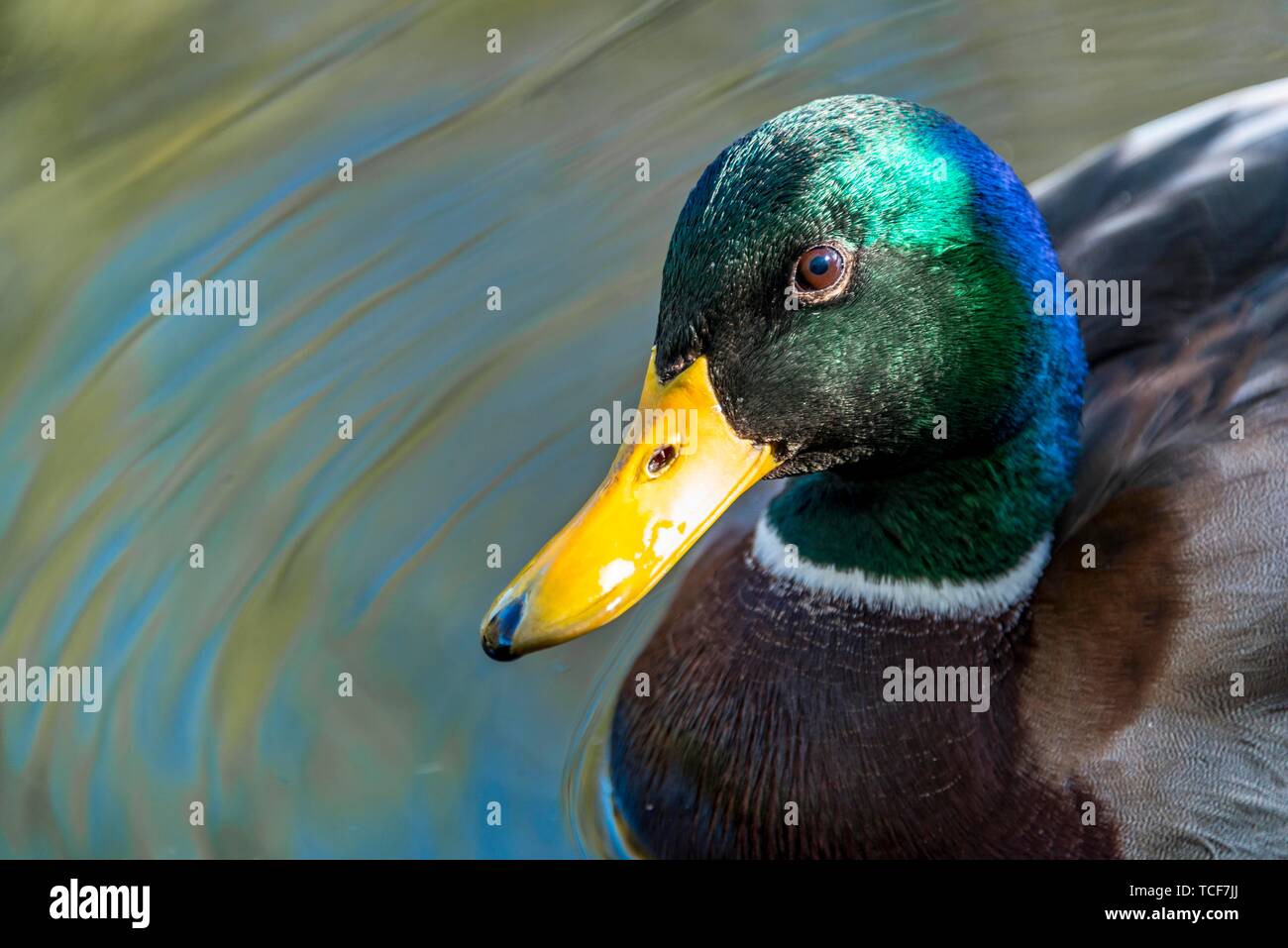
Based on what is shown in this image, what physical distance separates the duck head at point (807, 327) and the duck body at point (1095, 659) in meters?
0.31

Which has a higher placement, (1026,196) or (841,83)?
(841,83)

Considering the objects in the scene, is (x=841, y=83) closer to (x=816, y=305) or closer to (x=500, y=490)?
(x=500, y=490)

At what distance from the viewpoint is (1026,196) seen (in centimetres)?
310

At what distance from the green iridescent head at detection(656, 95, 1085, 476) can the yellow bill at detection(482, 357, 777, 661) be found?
6 cm

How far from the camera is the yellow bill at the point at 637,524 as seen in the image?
9.80 ft

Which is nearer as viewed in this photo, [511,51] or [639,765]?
[639,765]

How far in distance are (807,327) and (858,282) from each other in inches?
4.2

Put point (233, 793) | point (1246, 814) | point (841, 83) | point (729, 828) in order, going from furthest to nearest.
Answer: point (841, 83) → point (233, 793) → point (729, 828) → point (1246, 814)
